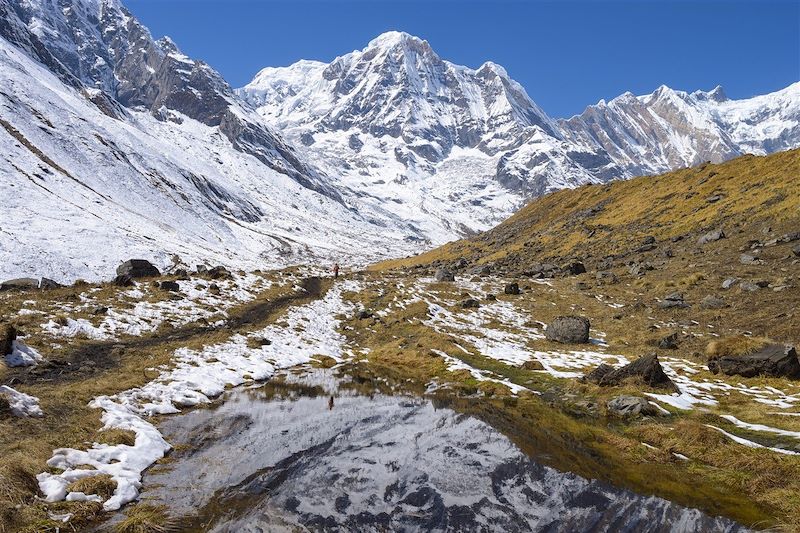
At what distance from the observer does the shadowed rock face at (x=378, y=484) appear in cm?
997

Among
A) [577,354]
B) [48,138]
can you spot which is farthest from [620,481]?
[48,138]

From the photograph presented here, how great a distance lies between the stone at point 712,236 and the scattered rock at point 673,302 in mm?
15036

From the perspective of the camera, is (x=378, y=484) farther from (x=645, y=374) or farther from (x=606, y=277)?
(x=606, y=277)

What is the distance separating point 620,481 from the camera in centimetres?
1256

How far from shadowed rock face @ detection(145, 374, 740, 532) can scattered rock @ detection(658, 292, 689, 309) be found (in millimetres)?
25586

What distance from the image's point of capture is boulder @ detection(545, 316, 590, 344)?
31153 mm

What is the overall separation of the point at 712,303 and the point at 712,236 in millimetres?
17919

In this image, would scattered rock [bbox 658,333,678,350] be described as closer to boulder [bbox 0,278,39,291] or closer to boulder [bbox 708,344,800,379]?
boulder [bbox 708,344,800,379]

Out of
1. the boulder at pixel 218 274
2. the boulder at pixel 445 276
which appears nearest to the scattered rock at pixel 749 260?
the boulder at pixel 445 276

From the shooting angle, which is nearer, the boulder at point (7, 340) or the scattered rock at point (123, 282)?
the boulder at point (7, 340)

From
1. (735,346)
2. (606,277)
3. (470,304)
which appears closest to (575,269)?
(606,277)

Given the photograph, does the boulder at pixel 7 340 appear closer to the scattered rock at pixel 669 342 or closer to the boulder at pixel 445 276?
the scattered rock at pixel 669 342

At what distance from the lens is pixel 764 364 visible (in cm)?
2119

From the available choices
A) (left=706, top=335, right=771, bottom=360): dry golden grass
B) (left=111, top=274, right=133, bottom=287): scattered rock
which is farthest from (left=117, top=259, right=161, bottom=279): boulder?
(left=706, top=335, right=771, bottom=360): dry golden grass
